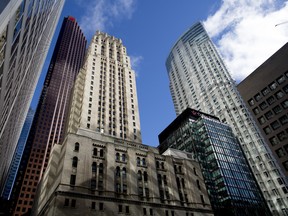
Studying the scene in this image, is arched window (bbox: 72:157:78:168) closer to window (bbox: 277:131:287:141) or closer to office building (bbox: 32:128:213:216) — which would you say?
office building (bbox: 32:128:213:216)

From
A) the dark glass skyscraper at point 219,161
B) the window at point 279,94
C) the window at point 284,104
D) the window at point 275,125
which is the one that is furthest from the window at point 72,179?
the dark glass skyscraper at point 219,161

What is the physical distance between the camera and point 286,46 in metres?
41.8

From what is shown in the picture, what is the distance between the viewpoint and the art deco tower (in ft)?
236

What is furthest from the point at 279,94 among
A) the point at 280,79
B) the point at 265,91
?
the point at 265,91

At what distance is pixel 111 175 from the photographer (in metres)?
48.6

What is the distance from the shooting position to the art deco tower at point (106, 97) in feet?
236

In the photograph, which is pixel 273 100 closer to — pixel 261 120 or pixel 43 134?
pixel 261 120

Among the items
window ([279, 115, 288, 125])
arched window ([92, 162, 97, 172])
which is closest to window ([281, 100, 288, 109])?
window ([279, 115, 288, 125])

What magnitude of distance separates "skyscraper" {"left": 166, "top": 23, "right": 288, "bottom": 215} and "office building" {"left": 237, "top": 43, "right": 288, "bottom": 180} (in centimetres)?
5076

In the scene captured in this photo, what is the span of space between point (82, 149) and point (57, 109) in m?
135

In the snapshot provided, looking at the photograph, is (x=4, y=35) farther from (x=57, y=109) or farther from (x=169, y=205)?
(x=57, y=109)

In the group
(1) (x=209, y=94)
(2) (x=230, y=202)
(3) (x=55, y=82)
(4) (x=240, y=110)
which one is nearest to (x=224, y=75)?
(1) (x=209, y=94)

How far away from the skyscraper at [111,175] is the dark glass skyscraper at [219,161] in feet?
52.7

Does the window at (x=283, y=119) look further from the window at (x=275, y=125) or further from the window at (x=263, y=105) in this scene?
the window at (x=263, y=105)
